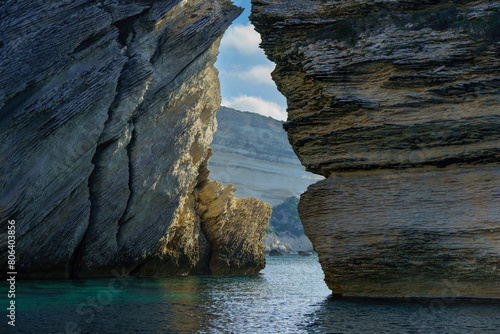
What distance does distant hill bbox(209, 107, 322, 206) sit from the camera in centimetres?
11388

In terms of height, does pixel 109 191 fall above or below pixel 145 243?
above

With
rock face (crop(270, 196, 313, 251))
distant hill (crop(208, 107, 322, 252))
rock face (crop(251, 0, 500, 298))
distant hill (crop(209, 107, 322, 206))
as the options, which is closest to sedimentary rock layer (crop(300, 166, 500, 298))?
rock face (crop(251, 0, 500, 298))

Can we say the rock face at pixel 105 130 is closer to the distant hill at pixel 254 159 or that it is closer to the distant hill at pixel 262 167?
the distant hill at pixel 262 167

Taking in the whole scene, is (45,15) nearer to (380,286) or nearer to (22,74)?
(22,74)

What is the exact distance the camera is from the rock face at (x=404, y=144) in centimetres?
1454

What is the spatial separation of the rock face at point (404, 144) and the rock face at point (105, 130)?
12.3 meters

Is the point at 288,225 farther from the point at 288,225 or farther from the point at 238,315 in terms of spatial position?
the point at 238,315

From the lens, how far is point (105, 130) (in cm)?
2506

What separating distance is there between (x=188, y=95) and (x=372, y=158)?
17614 millimetres

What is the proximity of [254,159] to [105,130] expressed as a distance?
93.5 metres

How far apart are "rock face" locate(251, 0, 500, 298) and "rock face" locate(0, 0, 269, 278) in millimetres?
12279

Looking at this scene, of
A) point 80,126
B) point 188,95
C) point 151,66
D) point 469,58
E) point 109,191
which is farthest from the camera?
point 188,95

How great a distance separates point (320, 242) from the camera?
16.1 meters

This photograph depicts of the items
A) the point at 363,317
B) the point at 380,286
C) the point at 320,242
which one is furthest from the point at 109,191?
the point at 363,317
